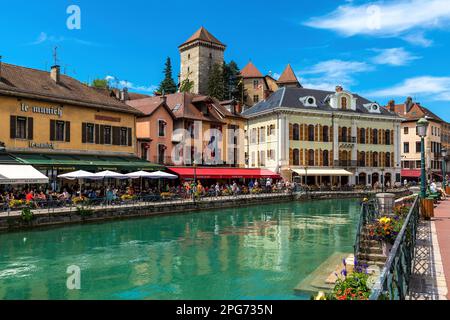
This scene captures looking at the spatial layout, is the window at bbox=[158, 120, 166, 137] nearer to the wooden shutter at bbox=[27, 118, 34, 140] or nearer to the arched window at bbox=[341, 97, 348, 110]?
the wooden shutter at bbox=[27, 118, 34, 140]

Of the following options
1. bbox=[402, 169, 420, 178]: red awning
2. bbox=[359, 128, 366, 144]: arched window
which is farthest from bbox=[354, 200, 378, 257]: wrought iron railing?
bbox=[402, 169, 420, 178]: red awning

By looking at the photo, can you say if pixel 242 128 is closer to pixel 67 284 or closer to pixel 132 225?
pixel 132 225

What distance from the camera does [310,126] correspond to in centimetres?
5272

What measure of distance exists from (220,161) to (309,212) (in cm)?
1496

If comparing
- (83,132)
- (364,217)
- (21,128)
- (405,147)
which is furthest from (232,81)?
(364,217)

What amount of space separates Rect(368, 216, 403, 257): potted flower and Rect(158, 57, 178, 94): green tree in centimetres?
7909

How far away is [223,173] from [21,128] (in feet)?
60.6

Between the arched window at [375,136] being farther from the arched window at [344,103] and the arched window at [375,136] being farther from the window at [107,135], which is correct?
the window at [107,135]

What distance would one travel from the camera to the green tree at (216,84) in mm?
82750

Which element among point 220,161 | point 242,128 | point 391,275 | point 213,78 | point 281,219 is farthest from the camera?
point 213,78

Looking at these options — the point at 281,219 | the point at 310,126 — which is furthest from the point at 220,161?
the point at 281,219

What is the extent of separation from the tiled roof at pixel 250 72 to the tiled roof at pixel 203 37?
7221 millimetres

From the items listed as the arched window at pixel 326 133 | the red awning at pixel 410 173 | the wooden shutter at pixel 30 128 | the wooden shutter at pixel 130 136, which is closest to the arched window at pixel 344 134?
the arched window at pixel 326 133

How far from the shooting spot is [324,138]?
53656 mm
